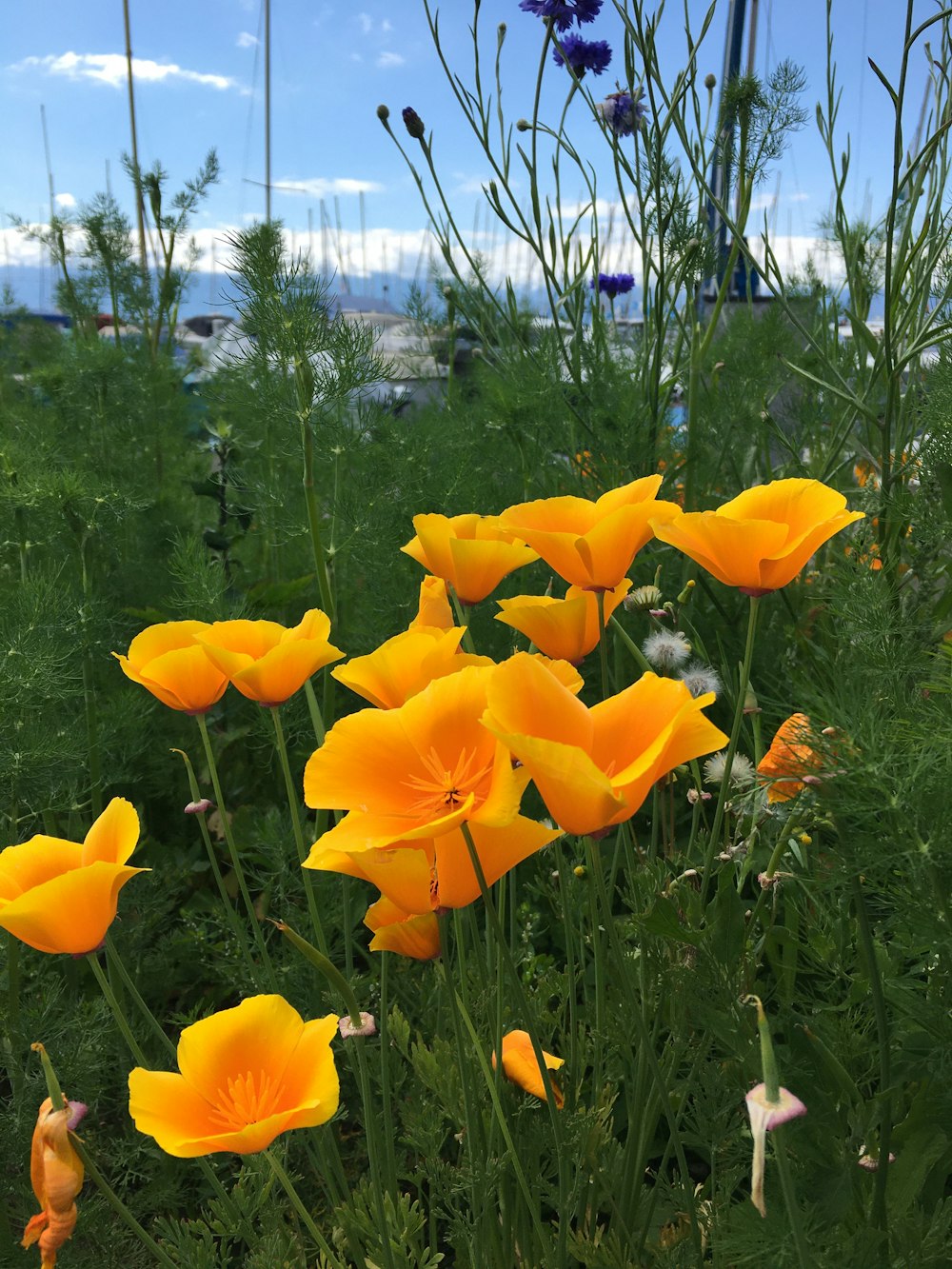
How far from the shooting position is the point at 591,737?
590 millimetres

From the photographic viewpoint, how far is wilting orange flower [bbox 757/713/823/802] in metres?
0.66

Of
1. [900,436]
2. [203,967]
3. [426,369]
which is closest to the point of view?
[900,436]

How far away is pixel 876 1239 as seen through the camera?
633mm

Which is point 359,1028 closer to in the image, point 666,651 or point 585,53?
point 666,651

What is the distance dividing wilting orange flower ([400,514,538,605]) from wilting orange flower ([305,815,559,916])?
29 centimetres

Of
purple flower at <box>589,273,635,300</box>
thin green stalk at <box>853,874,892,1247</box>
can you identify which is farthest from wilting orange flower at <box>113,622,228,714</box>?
purple flower at <box>589,273,635,300</box>

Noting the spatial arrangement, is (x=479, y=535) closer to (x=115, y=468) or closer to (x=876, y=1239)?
(x=876, y=1239)

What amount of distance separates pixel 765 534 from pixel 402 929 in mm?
385

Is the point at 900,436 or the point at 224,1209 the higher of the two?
the point at 900,436

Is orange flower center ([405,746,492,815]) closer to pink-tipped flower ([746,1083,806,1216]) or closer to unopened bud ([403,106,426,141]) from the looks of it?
pink-tipped flower ([746,1083,806,1216])

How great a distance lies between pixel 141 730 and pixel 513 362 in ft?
3.22

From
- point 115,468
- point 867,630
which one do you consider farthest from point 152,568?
point 867,630

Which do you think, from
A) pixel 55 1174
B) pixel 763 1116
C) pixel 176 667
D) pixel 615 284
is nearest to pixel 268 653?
pixel 176 667

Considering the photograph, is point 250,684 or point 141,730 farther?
point 141,730
